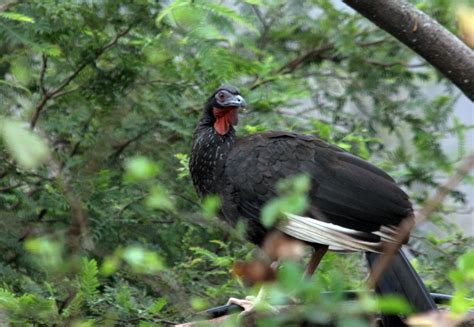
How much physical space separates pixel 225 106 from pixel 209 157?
233mm

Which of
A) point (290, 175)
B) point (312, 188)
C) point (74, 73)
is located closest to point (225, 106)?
point (290, 175)

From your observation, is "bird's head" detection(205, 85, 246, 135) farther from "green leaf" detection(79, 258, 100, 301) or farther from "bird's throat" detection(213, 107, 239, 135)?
"green leaf" detection(79, 258, 100, 301)

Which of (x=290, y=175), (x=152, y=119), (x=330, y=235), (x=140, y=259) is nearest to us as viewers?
(x=140, y=259)

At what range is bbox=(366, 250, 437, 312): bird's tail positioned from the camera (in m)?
3.11

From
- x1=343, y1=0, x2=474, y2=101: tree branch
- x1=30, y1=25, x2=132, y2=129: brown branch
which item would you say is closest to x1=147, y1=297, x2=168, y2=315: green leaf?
x1=343, y1=0, x2=474, y2=101: tree branch

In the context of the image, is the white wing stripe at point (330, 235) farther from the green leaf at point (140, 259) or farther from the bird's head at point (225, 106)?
the green leaf at point (140, 259)

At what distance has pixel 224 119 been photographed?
3.79m

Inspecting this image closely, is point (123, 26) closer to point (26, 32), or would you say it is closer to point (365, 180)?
point (26, 32)

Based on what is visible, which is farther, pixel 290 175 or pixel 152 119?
pixel 152 119

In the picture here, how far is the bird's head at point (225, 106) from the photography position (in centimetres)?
375

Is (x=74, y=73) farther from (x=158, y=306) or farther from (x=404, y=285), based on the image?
(x=158, y=306)

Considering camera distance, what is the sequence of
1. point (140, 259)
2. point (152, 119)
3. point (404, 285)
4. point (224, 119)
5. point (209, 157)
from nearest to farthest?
point (140, 259) → point (404, 285) → point (209, 157) → point (224, 119) → point (152, 119)

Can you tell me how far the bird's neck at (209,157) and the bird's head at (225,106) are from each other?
3 centimetres

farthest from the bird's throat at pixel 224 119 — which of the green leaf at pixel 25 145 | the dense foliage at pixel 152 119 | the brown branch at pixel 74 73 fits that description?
the green leaf at pixel 25 145
